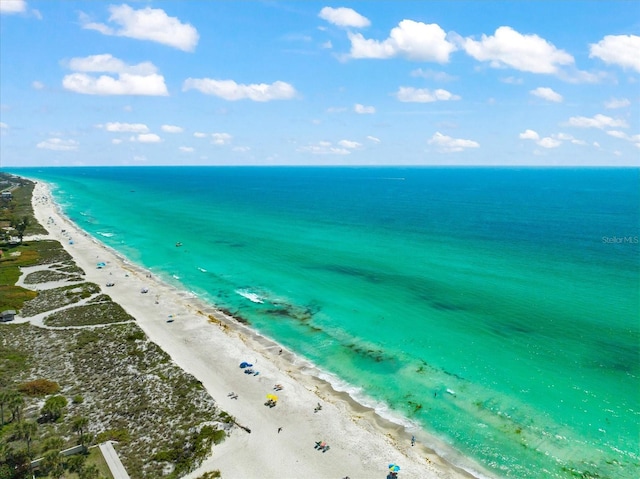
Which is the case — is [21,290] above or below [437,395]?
above

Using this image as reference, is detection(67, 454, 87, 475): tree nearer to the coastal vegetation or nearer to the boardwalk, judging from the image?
the coastal vegetation

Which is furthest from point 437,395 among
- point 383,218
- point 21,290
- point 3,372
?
point 383,218

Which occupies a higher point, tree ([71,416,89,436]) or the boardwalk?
tree ([71,416,89,436])

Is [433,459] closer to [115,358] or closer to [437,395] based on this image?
[437,395]

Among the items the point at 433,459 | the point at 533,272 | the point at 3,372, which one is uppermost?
the point at 533,272

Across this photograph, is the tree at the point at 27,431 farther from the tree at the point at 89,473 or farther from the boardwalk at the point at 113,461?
the boardwalk at the point at 113,461

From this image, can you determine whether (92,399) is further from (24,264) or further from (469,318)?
(24,264)

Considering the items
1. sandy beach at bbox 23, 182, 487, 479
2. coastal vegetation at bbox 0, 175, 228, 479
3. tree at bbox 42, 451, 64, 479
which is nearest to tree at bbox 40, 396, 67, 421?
coastal vegetation at bbox 0, 175, 228, 479
